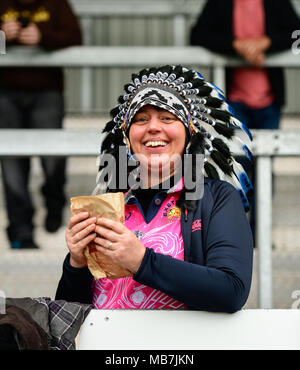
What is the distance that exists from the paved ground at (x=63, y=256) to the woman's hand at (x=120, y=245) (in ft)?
4.81

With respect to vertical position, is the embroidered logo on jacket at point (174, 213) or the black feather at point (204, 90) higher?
the black feather at point (204, 90)

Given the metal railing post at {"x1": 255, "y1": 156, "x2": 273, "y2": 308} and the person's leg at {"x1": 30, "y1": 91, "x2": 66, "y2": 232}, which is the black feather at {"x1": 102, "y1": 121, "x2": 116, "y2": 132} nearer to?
the metal railing post at {"x1": 255, "y1": 156, "x2": 273, "y2": 308}

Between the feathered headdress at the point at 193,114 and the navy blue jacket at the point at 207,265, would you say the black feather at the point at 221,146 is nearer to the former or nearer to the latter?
the feathered headdress at the point at 193,114

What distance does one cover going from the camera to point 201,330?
5.49ft

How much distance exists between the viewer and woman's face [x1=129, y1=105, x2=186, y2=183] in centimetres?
191

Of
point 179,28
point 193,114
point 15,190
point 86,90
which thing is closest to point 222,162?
point 193,114

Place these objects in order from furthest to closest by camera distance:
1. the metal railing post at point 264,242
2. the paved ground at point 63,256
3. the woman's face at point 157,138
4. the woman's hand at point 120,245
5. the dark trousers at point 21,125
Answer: the dark trousers at point 21,125 → the paved ground at point 63,256 → the metal railing post at point 264,242 → the woman's face at point 157,138 → the woman's hand at point 120,245

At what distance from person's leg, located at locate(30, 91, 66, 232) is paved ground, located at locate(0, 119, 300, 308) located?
126mm

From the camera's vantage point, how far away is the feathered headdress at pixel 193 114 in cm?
197

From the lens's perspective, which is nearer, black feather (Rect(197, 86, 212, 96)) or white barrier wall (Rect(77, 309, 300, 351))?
white barrier wall (Rect(77, 309, 300, 351))

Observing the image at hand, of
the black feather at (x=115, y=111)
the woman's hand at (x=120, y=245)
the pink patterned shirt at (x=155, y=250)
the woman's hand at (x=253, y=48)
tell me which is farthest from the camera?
the woman's hand at (x=253, y=48)

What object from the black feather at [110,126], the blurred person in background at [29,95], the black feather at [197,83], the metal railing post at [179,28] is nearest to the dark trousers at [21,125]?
the blurred person in background at [29,95]

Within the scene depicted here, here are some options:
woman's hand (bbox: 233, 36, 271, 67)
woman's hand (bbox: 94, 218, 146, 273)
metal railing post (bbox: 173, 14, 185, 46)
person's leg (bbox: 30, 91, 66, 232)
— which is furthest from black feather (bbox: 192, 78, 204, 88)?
metal railing post (bbox: 173, 14, 185, 46)
